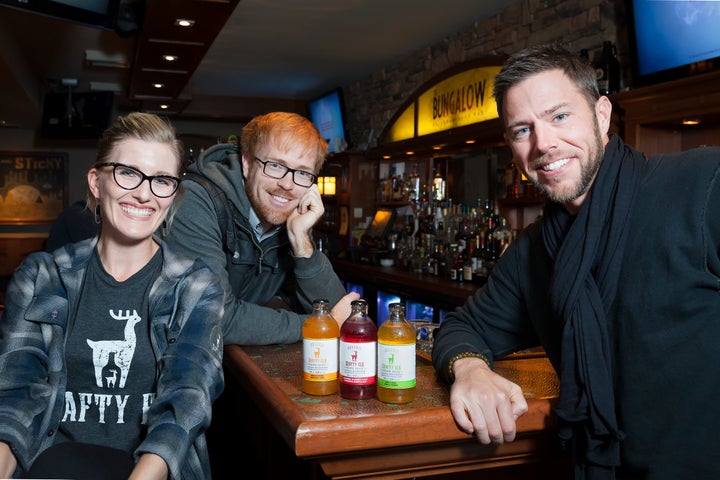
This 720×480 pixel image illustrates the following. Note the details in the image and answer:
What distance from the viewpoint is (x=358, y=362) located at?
4.67ft

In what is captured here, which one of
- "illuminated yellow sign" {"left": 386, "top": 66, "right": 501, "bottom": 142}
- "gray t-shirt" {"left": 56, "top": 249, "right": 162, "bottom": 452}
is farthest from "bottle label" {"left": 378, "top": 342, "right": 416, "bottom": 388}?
"illuminated yellow sign" {"left": 386, "top": 66, "right": 501, "bottom": 142}

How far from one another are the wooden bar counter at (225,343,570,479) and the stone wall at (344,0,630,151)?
→ 2.84 metres

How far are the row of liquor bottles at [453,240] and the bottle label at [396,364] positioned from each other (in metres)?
3.23

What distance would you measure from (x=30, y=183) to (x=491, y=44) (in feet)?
24.5

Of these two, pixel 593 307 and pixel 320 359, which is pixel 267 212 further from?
pixel 593 307

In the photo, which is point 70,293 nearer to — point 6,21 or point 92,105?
point 6,21

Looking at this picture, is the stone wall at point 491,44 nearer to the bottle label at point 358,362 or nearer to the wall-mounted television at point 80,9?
the wall-mounted television at point 80,9

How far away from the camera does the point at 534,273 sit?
1731 mm

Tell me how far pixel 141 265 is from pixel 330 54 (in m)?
4.98

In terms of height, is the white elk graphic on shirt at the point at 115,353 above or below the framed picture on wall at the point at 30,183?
below

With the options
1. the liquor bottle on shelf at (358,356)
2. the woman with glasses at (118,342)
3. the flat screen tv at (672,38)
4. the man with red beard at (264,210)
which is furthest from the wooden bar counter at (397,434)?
the flat screen tv at (672,38)

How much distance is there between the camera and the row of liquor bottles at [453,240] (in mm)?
4738

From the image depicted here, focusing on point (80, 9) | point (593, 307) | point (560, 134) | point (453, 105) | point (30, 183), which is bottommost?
point (593, 307)

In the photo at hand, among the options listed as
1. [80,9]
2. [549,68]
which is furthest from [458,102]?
[549,68]
